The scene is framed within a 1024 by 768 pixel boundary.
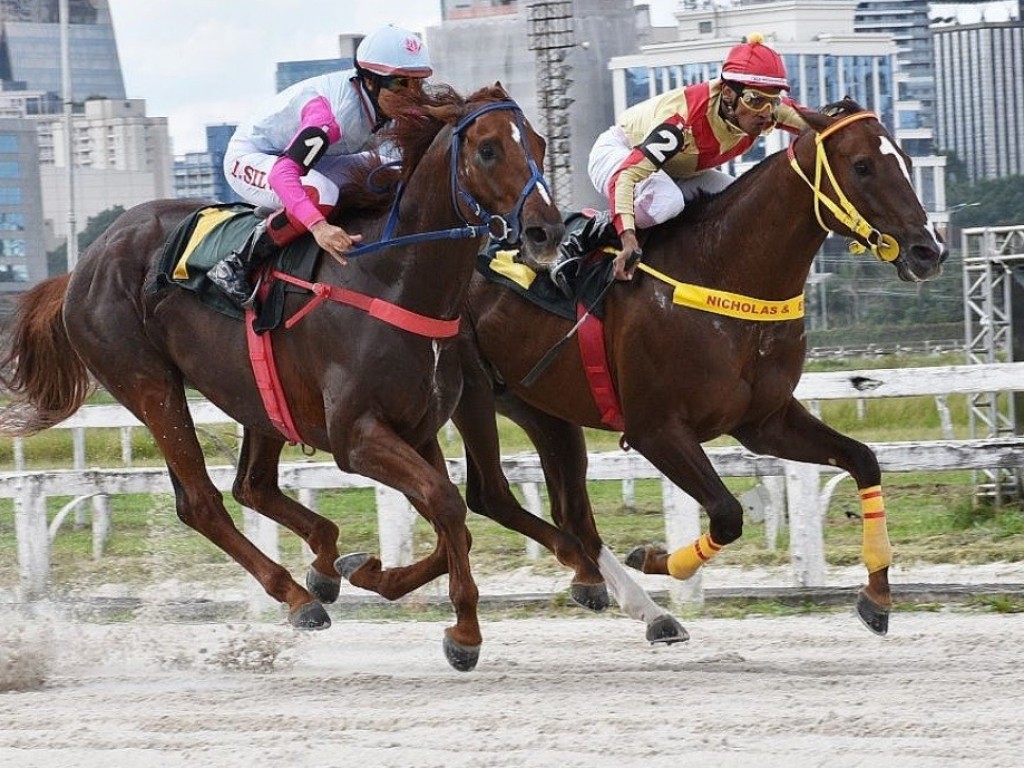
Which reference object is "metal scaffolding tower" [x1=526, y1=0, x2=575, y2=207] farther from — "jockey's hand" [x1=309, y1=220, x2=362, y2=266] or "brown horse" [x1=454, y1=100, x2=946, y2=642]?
"jockey's hand" [x1=309, y1=220, x2=362, y2=266]

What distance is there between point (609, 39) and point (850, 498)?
60.7m

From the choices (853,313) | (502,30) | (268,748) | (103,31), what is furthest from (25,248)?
(268,748)

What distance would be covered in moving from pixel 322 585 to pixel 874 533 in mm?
2140

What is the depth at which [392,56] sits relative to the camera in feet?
19.2

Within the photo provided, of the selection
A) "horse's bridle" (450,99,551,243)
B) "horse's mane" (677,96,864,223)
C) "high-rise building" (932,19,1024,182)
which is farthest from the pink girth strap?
"high-rise building" (932,19,1024,182)

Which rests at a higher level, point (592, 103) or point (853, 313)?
point (592, 103)

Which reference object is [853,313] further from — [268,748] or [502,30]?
[268,748]

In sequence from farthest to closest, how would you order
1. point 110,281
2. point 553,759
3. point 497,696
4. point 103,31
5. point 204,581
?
point 103,31 → point 204,581 → point 110,281 → point 497,696 → point 553,759

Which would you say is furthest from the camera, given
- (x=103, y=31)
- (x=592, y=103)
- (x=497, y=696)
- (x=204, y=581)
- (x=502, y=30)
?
(x=103, y=31)

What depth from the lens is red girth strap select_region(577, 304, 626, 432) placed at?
6387 mm

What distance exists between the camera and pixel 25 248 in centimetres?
7119

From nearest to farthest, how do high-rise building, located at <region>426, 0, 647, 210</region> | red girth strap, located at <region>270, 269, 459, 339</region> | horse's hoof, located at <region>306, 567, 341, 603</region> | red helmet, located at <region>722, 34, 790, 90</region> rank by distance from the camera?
red girth strap, located at <region>270, 269, 459, 339</region> → red helmet, located at <region>722, 34, 790, 90</region> → horse's hoof, located at <region>306, 567, 341, 603</region> → high-rise building, located at <region>426, 0, 647, 210</region>

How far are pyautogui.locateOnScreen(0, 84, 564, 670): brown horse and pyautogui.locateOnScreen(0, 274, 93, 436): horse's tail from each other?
0.03 metres

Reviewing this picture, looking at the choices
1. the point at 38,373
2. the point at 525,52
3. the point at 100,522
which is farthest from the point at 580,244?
the point at 525,52
